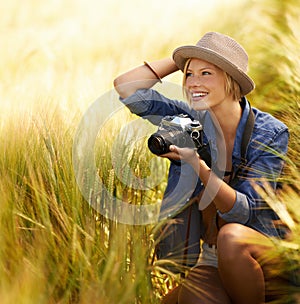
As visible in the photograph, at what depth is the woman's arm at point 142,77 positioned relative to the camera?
231 centimetres

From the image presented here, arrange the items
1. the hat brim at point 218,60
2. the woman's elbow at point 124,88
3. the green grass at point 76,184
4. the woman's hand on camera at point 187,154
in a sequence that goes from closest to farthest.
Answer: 1. the green grass at point 76,184
2. the woman's hand on camera at point 187,154
3. the hat brim at point 218,60
4. the woman's elbow at point 124,88

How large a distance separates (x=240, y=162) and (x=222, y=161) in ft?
0.19

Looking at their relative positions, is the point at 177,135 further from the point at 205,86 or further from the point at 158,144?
the point at 205,86

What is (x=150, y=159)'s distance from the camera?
102 inches

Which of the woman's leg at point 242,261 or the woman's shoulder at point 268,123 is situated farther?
the woman's shoulder at point 268,123

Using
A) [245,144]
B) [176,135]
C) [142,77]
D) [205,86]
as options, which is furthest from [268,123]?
[142,77]

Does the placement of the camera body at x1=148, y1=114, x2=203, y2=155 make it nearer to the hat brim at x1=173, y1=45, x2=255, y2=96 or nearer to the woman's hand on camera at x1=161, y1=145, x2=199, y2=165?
the woman's hand on camera at x1=161, y1=145, x2=199, y2=165

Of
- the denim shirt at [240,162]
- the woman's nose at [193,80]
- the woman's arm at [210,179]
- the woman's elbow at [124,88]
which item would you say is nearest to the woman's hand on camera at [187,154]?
the woman's arm at [210,179]

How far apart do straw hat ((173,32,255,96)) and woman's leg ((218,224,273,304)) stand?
480 millimetres

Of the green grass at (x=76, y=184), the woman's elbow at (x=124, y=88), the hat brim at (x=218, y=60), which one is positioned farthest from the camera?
the woman's elbow at (x=124, y=88)

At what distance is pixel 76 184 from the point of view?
208 cm

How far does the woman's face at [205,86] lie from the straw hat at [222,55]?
0.10 feet

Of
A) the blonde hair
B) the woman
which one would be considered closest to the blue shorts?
the woman

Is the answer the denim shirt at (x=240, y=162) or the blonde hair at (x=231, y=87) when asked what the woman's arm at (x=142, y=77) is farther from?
the blonde hair at (x=231, y=87)
